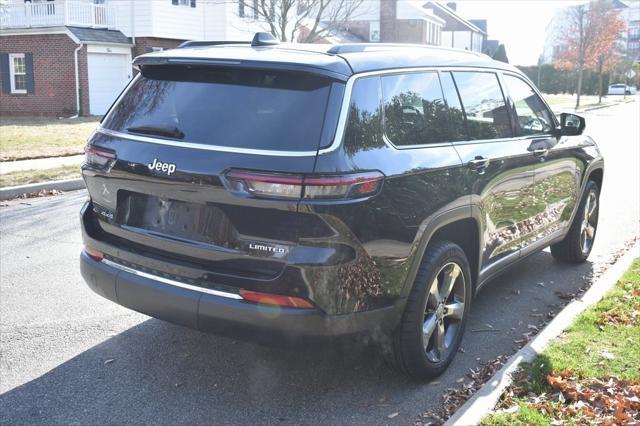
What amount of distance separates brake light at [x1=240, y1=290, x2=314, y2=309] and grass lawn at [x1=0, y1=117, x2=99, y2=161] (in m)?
11.7

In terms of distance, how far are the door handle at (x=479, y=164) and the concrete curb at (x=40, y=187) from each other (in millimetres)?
7943

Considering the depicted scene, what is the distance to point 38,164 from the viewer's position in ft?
42.7

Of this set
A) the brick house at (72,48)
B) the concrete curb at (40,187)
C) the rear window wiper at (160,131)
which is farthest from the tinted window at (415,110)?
the brick house at (72,48)

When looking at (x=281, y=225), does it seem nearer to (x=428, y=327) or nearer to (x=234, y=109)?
(x=234, y=109)

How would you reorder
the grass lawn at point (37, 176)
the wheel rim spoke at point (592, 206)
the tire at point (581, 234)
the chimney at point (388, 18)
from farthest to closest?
1. the chimney at point (388, 18)
2. the grass lawn at point (37, 176)
3. the wheel rim spoke at point (592, 206)
4. the tire at point (581, 234)

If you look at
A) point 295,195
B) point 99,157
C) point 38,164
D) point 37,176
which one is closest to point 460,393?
point 295,195

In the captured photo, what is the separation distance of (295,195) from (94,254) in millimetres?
1509

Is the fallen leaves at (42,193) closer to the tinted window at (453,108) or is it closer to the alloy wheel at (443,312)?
the tinted window at (453,108)

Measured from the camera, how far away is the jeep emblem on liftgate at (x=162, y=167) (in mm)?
3580

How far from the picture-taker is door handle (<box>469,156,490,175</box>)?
4.41 meters

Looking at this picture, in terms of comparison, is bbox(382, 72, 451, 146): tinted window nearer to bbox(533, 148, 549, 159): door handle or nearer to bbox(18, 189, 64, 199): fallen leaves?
bbox(533, 148, 549, 159): door handle

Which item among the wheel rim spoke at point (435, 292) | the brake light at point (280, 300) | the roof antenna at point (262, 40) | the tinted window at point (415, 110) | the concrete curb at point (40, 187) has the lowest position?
the concrete curb at point (40, 187)

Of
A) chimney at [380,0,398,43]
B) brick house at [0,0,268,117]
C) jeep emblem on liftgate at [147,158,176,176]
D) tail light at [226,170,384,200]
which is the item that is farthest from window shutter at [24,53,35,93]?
chimney at [380,0,398,43]

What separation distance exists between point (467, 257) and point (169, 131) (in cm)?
213
